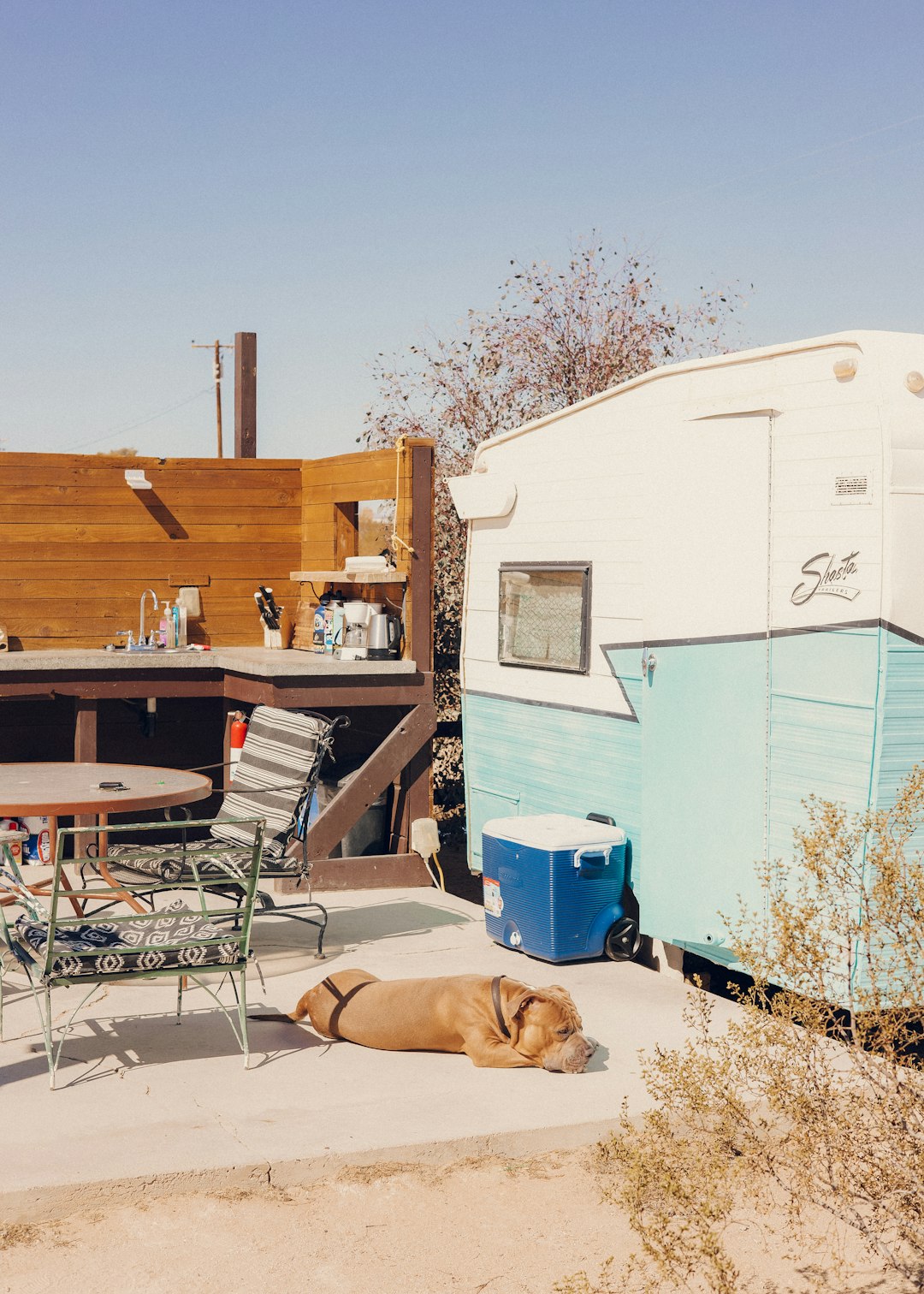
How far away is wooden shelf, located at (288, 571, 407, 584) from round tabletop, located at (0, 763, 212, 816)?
207 centimetres

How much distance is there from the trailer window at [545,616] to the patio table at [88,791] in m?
1.90

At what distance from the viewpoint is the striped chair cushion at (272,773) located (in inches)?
259

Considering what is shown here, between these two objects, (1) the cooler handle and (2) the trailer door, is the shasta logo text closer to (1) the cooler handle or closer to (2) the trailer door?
(2) the trailer door

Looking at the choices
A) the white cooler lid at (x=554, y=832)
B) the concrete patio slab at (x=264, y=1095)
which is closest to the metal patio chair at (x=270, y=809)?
the concrete patio slab at (x=264, y=1095)

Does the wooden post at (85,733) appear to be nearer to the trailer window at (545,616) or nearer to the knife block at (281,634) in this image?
the knife block at (281,634)

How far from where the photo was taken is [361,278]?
769 inches

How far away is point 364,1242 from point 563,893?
261 cm

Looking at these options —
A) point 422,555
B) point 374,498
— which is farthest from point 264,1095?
point 374,498

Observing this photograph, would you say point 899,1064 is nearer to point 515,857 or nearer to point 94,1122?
point 94,1122

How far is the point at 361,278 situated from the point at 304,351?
1.62 metres

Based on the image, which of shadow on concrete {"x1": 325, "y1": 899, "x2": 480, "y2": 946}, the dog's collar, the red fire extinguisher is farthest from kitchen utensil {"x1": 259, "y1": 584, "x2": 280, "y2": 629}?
the dog's collar

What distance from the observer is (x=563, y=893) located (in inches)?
238

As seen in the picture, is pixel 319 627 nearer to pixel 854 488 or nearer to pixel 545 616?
pixel 545 616

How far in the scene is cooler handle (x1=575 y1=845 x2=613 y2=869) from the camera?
6.08 meters
